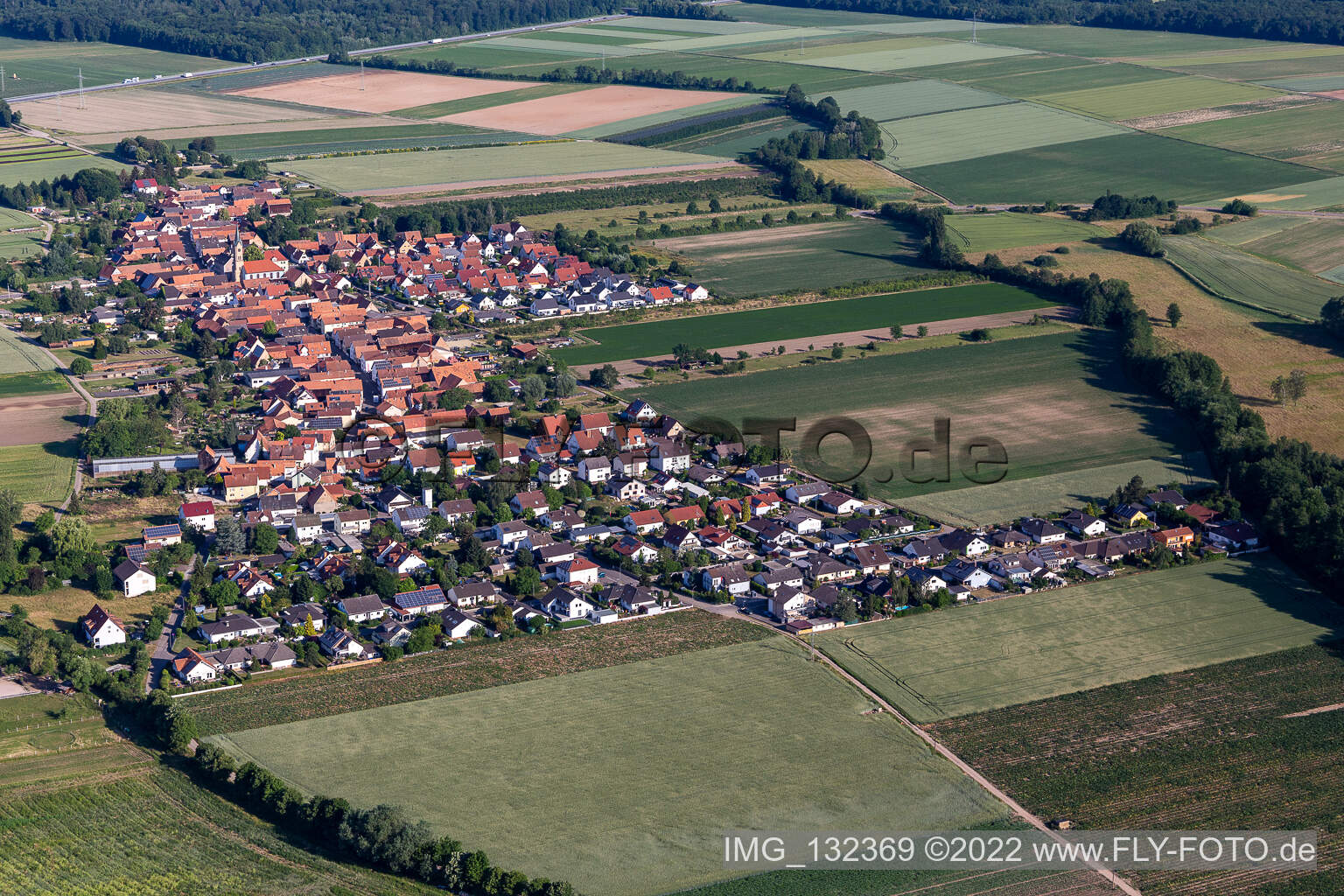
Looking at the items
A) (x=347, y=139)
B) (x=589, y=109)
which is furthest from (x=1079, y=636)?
(x=589, y=109)

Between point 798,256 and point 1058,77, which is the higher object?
point 1058,77

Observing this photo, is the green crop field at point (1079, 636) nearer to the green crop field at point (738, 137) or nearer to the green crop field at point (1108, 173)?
the green crop field at point (1108, 173)

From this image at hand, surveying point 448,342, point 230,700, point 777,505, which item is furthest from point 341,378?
point 230,700

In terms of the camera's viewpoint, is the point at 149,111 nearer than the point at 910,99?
Yes

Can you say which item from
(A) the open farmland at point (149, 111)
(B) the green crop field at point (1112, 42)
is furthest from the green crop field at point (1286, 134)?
(A) the open farmland at point (149, 111)

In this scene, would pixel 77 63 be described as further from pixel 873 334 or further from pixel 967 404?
pixel 967 404

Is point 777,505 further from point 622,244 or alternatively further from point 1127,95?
point 1127,95
